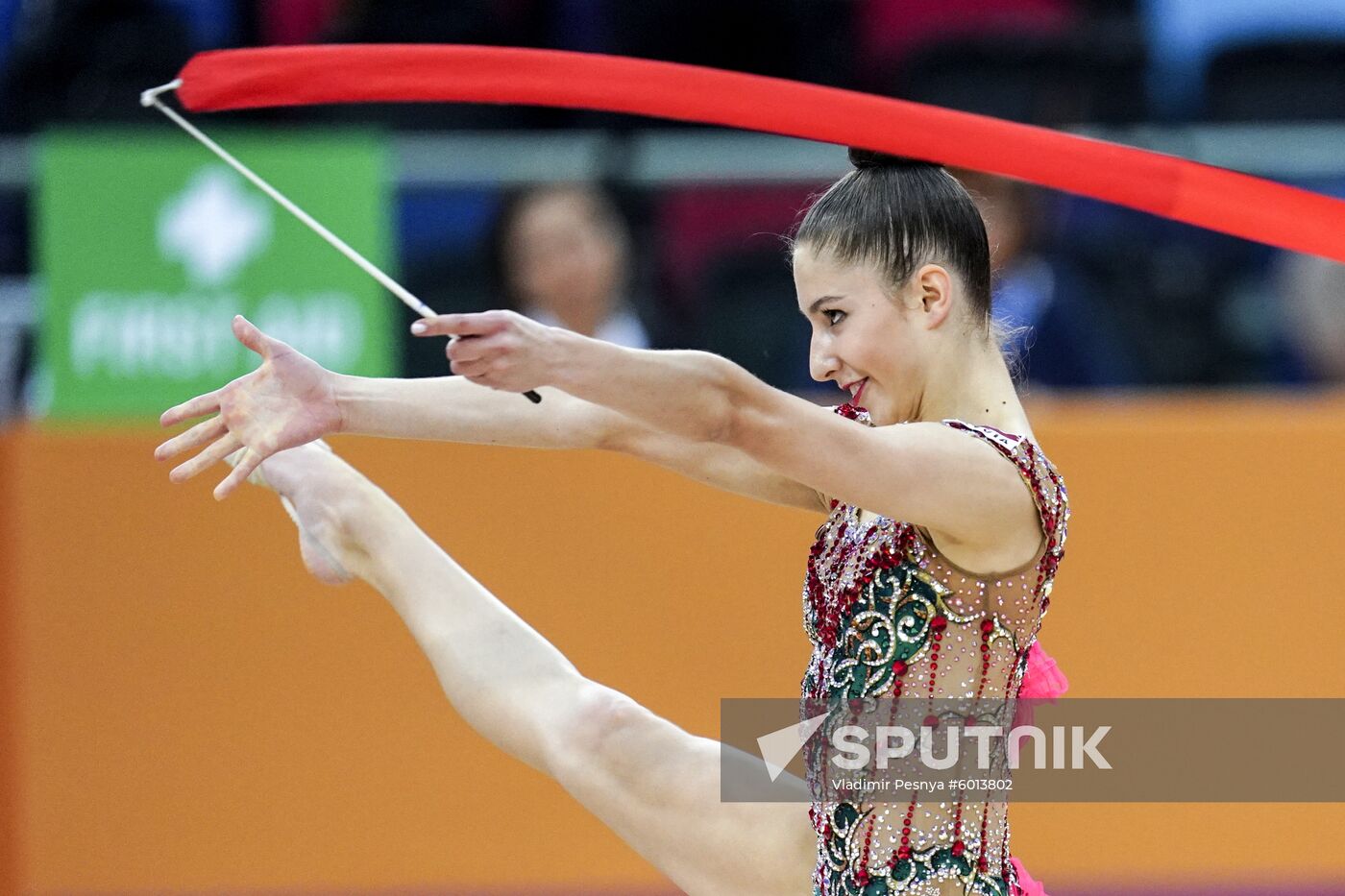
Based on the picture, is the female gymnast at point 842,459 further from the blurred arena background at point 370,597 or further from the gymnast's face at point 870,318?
the blurred arena background at point 370,597

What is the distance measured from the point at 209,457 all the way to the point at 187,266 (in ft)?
5.45

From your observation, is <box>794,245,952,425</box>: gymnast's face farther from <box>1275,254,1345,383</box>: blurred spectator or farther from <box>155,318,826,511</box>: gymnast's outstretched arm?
<box>1275,254,1345,383</box>: blurred spectator

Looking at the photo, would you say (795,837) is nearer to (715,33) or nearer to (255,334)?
(255,334)

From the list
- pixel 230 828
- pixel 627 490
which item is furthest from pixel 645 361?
pixel 230 828

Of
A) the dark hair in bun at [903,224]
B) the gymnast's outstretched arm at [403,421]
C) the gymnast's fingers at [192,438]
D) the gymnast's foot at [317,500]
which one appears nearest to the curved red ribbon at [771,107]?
the dark hair in bun at [903,224]

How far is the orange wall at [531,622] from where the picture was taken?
3406 millimetres

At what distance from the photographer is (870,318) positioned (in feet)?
6.66

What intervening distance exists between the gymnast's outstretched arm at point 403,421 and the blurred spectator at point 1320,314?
6.64 feet

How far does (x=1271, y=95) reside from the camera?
4.99 m

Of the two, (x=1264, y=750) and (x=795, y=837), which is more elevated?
(x=1264, y=750)

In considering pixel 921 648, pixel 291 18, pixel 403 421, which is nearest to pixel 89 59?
pixel 291 18

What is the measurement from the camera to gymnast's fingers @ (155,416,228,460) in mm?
1879

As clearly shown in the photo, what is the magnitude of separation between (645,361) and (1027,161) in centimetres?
63

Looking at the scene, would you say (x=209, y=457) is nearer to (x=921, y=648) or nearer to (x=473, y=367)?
(x=473, y=367)
